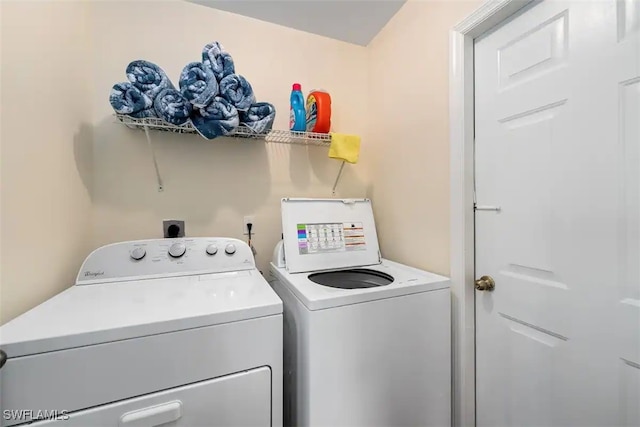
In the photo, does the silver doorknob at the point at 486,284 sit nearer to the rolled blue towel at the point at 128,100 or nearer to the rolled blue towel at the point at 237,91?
the rolled blue towel at the point at 237,91

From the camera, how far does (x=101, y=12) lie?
4.97 ft

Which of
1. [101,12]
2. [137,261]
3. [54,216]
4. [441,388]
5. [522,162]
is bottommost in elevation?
[441,388]

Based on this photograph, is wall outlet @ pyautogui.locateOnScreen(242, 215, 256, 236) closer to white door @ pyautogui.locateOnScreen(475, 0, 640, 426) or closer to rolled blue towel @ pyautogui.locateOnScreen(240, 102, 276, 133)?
rolled blue towel @ pyautogui.locateOnScreen(240, 102, 276, 133)

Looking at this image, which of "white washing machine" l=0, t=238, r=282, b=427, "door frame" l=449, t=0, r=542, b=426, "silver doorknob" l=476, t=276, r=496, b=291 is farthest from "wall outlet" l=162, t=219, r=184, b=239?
"silver doorknob" l=476, t=276, r=496, b=291

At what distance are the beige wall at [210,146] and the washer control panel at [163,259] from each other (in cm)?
23

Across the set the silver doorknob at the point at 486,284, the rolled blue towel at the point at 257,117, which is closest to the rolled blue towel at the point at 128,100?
the rolled blue towel at the point at 257,117

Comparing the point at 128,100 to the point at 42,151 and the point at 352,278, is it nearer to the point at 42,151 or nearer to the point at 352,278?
the point at 42,151

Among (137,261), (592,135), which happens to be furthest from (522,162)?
(137,261)

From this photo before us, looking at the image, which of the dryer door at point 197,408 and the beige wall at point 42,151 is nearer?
the dryer door at point 197,408

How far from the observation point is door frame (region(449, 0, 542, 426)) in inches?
51.8

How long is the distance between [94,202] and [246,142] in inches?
36.5

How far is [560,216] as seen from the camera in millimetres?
1013

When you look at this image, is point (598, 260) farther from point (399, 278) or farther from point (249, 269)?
point (249, 269)

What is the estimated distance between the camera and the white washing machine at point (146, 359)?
0.72 m
